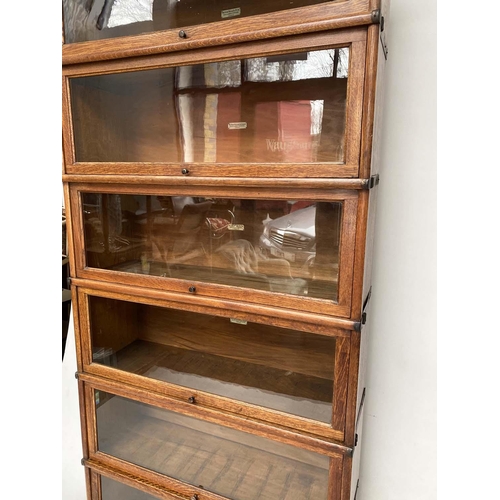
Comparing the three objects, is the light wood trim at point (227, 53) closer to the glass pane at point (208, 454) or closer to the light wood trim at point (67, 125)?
the light wood trim at point (67, 125)

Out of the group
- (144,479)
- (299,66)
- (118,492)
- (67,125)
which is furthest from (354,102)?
(118,492)

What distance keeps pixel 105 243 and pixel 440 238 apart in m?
0.80

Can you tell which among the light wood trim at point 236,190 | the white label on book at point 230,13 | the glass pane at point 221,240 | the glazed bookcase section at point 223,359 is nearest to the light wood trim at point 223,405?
the glazed bookcase section at point 223,359

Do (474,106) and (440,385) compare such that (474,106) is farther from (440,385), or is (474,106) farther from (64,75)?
(64,75)

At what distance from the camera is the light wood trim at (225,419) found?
0.81 metres

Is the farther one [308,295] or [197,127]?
[197,127]

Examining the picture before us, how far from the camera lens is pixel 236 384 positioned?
98cm

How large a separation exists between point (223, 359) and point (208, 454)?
0.77 ft

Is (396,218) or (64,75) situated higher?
(64,75)

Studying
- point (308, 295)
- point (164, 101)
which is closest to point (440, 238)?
point (308, 295)

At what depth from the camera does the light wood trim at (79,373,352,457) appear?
81 cm

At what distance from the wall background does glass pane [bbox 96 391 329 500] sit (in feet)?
0.95

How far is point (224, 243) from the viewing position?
3.18 ft

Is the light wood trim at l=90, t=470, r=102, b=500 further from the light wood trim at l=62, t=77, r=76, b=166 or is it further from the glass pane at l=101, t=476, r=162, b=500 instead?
the light wood trim at l=62, t=77, r=76, b=166
